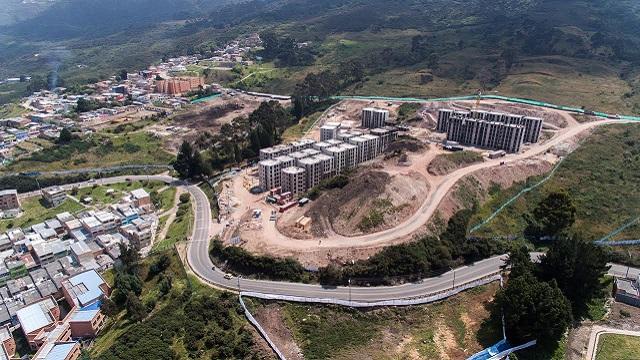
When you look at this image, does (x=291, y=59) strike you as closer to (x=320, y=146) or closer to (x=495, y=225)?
(x=320, y=146)

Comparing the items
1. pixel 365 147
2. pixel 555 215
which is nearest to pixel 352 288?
pixel 555 215

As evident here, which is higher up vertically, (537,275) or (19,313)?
(537,275)

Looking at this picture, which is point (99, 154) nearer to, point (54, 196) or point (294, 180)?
point (54, 196)

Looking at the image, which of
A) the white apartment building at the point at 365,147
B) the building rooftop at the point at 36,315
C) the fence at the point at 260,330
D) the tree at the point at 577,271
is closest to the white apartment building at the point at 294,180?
the white apartment building at the point at 365,147

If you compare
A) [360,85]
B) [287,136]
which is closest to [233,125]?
[287,136]

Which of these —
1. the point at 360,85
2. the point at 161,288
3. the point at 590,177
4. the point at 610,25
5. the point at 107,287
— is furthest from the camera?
the point at 610,25

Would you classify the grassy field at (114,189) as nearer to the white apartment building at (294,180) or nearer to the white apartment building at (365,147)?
the white apartment building at (294,180)
